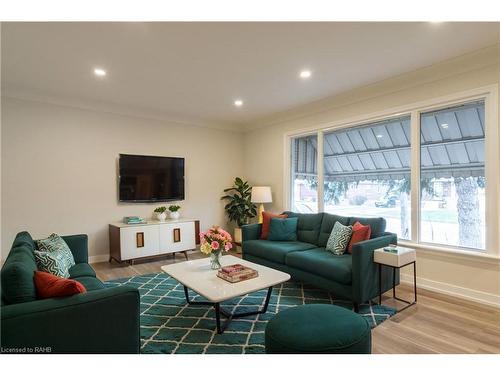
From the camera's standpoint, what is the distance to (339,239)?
11.0 feet

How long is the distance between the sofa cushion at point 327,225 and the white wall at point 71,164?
2783 mm

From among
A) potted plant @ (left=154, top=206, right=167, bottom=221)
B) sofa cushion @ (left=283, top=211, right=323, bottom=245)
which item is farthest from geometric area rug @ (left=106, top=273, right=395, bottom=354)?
potted plant @ (left=154, top=206, right=167, bottom=221)

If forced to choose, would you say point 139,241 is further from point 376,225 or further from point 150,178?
point 376,225

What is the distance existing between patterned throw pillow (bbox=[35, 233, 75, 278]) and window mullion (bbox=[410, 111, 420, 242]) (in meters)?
3.83

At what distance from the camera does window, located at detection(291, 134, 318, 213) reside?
492cm

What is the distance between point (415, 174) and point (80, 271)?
3.95m

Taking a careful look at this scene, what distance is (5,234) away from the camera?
3.92 m

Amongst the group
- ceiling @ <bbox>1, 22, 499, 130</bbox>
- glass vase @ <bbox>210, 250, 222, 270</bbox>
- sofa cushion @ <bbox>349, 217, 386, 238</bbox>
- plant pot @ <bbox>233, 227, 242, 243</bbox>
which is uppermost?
ceiling @ <bbox>1, 22, 499, 130</bbox>

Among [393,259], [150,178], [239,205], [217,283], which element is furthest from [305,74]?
[150,178]

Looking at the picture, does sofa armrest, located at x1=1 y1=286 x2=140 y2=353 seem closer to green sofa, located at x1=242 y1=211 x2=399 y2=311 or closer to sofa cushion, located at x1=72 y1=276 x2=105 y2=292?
sofa cushion, located at x1=72 y1=276 x2=105 y2=292

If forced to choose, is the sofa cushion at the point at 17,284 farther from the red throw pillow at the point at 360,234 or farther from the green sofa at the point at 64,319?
the red throw pillow at the point at 360,234

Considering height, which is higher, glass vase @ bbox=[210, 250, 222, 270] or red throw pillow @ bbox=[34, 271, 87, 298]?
red throw pillow @ bbox=[34, 271, 87, 298]
